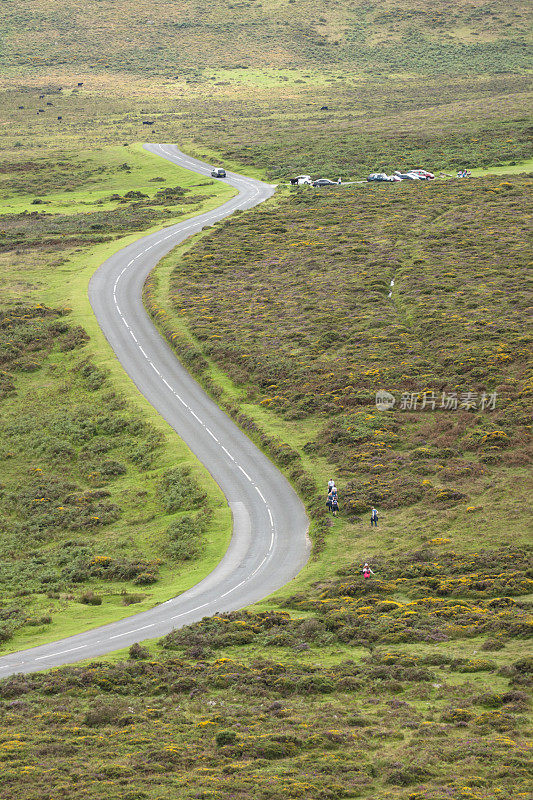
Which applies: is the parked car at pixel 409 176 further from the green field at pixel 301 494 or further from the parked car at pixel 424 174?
the green field at pixel 301 494

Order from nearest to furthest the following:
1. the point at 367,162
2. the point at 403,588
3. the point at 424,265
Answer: the point at 403,588 < the point at 424,265 < the point at 367,162

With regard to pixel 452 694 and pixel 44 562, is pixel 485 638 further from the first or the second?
pixel 44 562

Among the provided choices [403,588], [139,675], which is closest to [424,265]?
[403,588]

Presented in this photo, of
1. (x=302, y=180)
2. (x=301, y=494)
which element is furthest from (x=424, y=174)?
(x=301, y=494)

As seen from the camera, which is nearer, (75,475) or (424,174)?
(75,475)

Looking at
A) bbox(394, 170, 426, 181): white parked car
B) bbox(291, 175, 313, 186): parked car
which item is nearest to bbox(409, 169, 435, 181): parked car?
bbox(394, 170, 426, 181): white parked car

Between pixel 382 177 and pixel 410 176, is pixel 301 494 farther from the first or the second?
pixel 382 177

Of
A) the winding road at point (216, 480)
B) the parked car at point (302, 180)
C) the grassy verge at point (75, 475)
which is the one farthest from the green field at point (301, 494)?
the parked car at point (302, 180)
